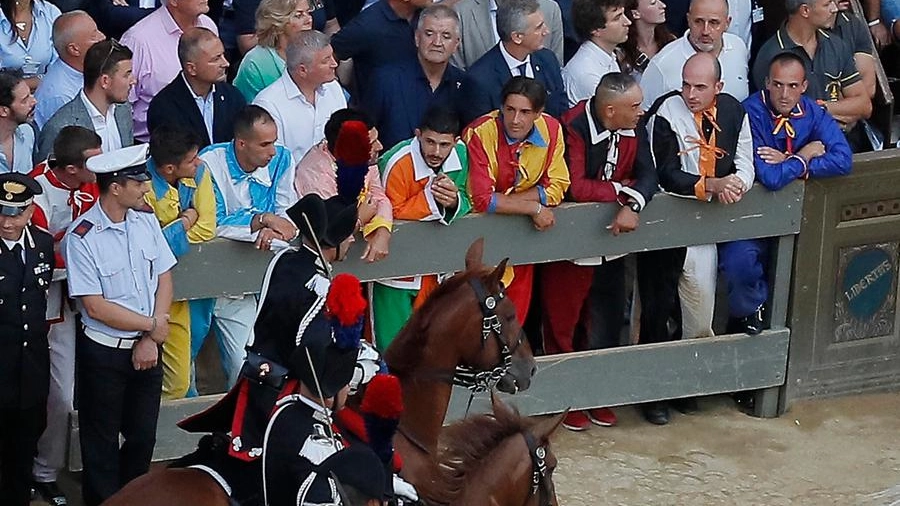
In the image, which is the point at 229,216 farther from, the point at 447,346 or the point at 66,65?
the point at 447,346

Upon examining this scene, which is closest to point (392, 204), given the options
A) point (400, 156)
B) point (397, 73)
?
point (400, 156)

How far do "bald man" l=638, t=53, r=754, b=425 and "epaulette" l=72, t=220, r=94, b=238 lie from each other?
3.08 meters

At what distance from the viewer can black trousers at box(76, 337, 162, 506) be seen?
22.4 ft

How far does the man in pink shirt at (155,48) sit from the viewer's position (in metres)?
7.99

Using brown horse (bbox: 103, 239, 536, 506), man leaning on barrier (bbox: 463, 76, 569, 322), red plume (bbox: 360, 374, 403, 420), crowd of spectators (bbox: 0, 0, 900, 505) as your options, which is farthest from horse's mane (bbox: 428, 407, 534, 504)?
man leaning on barrier (bbox: 463, 76, 569, 322)

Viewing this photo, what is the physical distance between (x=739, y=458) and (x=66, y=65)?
3924 mm

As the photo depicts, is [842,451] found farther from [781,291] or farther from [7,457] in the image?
[7,457]

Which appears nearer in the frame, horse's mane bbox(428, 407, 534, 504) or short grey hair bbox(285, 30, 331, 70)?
horse's mane bbox(428, 407, 534, 504)

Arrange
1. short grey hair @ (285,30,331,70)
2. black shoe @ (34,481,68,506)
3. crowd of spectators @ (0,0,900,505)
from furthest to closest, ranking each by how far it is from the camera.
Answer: short grey hair @ (285,30,331,70) < black shoe @ (34,481,68,506) < crowd of spectators @ (0,0,900,505)

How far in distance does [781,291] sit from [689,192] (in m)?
0.89

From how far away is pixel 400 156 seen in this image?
7699 mm

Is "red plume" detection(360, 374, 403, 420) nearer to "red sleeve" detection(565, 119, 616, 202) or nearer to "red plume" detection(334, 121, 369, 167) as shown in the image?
"red plume" detection(334, 121, 369, 167)

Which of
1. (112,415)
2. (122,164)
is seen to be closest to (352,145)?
(122,164)

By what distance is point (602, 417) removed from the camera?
8555mm
